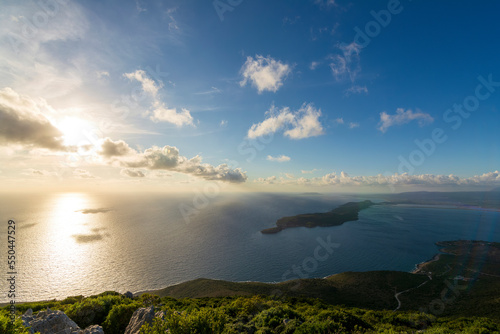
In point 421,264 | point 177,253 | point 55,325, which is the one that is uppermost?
point 55,325

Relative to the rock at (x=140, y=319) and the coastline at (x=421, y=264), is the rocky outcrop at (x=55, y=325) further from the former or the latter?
the coastline at (x=421, y=264)

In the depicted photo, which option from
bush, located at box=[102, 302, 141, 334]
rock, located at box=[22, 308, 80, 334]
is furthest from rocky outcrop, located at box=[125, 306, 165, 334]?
rock, located at box=[22, 308, 80, 334]

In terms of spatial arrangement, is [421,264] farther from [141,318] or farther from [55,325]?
[55,325]

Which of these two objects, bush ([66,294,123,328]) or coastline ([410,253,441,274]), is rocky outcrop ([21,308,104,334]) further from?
coastline ([410,253,441,274])

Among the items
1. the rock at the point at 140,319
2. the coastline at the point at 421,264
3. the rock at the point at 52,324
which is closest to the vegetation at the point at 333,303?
the coastline at the point at 421,264

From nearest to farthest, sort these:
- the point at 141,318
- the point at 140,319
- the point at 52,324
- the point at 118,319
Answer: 1. the point at 52,324
2. the point at 140,319
3. the point at 141,318
4. the point at 118,319

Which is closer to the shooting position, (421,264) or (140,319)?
(140,319)

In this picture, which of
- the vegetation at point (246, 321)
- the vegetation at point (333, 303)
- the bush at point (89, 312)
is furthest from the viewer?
the bush at point (89, 312)

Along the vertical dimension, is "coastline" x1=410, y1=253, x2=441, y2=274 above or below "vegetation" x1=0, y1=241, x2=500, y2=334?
below

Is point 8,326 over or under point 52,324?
over

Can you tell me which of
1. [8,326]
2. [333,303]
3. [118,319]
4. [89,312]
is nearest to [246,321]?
[118,319]

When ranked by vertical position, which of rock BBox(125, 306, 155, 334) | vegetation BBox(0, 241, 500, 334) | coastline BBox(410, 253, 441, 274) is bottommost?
coastline BBox(410, 253, 441, 274)

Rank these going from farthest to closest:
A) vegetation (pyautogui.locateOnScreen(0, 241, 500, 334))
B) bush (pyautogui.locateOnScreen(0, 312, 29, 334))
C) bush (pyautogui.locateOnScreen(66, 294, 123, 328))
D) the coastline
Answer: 1. the coastline
2. bush (pyautogui.locateOnScreen(66, 294, 123, 328))
3. vegetation (pyautogui.locateOnScreen(0, 241, 500, 334))
4. bush (pyautogui.locateOnScreen(0, 312, 29, 334))
